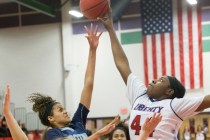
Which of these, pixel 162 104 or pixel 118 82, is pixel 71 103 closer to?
pixel 118 82

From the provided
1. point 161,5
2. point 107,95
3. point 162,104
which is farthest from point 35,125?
point 162,104

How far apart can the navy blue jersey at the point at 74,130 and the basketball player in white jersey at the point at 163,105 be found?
55cm

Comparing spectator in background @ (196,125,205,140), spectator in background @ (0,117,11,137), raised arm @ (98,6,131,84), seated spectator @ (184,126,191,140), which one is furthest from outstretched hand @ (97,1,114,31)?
spectator in background @ (196,125,205,140)

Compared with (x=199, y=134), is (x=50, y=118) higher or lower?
higher

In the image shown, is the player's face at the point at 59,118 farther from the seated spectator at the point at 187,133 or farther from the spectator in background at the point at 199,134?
the spectator in background at the point at 199,134

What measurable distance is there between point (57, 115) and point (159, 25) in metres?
10.7

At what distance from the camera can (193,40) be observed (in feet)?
44.7

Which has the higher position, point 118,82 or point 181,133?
point 118,82

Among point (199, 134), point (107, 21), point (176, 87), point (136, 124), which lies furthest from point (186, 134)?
point (136, 124)

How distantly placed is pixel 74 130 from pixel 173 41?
10568mm

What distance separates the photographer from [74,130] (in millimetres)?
3680

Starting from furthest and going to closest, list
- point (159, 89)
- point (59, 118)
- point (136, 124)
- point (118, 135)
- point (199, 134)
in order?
point (199, 134)
point (118, 135)
point (159, 89)
point (136, 124)
point (59, 118)

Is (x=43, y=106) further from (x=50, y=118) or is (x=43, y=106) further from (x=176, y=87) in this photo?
(x=176, y=87)

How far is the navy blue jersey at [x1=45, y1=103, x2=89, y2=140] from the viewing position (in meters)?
3.45
